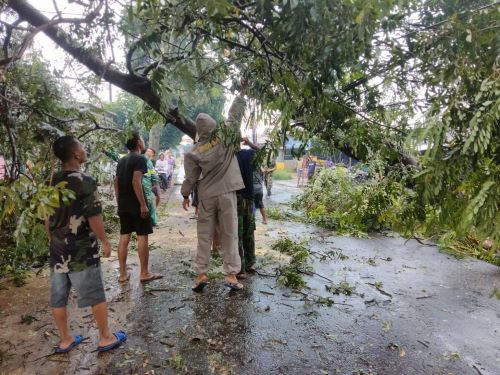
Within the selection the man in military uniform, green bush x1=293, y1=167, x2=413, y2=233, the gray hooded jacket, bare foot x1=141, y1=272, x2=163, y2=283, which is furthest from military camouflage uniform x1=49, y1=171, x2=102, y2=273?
green bush x1=293, y1=167, x2=413, y2=233

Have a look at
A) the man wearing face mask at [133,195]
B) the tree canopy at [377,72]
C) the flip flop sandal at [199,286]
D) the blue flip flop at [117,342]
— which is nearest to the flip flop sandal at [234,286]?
the flip flop sandal at [199,286]

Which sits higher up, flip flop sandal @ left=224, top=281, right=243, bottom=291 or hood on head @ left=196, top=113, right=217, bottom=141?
hood on head @ left=196, top=113, right=217, bottom=141

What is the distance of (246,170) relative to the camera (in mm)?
4398

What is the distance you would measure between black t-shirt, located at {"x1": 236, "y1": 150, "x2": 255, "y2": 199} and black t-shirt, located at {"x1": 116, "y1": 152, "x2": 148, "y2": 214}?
117cm

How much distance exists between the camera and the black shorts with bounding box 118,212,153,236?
4.26m

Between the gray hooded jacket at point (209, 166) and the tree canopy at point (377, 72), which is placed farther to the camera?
the gray hooded jacket at point (209, 166)

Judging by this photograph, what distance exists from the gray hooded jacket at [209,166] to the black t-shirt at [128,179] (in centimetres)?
60

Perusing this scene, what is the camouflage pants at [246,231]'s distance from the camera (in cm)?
453

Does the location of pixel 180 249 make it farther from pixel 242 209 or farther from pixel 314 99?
pixel 314 99

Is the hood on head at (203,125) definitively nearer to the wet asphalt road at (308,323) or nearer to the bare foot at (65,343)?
the wet asphalt road at (308,323)

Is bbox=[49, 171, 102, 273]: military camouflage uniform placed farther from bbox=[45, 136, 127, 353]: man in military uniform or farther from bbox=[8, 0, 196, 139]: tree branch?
bbox=[8, 0, 196, 139]: tree branch

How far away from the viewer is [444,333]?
3.56m

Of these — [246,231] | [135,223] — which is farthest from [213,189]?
[135,223]

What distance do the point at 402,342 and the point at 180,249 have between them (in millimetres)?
3876
